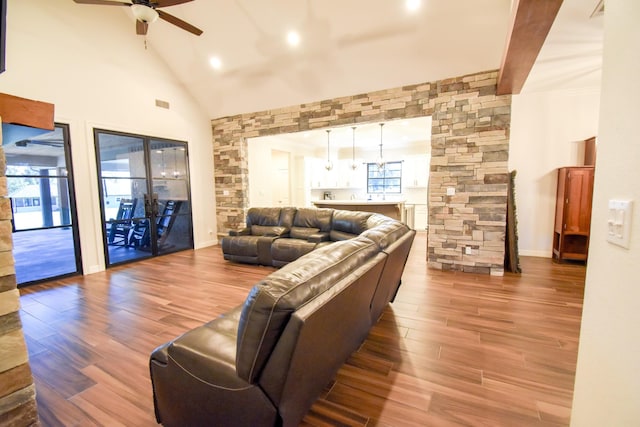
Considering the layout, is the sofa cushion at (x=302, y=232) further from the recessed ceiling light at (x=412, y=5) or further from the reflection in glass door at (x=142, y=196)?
the recessed ceiling light at (x=412, y=5)

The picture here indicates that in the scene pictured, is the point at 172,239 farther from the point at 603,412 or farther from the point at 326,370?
the point at 603,412

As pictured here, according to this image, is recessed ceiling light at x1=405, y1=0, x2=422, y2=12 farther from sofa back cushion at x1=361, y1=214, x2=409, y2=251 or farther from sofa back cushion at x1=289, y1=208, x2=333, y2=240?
sofa back cushion at x1=289, y1=208, x2=333, y2=240

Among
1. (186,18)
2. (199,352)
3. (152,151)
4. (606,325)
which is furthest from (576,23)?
(152,151)

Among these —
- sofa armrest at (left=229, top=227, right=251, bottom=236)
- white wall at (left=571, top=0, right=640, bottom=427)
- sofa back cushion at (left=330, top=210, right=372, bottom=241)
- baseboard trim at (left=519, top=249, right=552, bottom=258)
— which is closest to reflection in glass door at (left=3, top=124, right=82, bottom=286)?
sofa armrest at (left=229, top=227, right=251, bottom=236)

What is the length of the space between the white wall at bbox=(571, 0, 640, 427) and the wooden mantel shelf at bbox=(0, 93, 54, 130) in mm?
1986

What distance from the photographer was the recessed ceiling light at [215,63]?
4.78 meters

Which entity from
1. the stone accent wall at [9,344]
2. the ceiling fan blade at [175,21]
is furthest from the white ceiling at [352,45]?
the stone accent wall at [9,344]

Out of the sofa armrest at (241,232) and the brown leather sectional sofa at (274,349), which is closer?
the brown leather sectional sofa at (274,349)

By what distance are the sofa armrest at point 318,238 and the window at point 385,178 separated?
5131 millimetres

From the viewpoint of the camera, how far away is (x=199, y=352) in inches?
49.6

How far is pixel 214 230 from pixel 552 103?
279 inches

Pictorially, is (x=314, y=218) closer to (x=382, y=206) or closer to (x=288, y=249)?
(x=288, y=249)

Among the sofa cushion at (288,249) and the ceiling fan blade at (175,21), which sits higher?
the ceiling fan blade at (175,21)

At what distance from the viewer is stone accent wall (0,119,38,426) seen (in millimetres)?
1118
